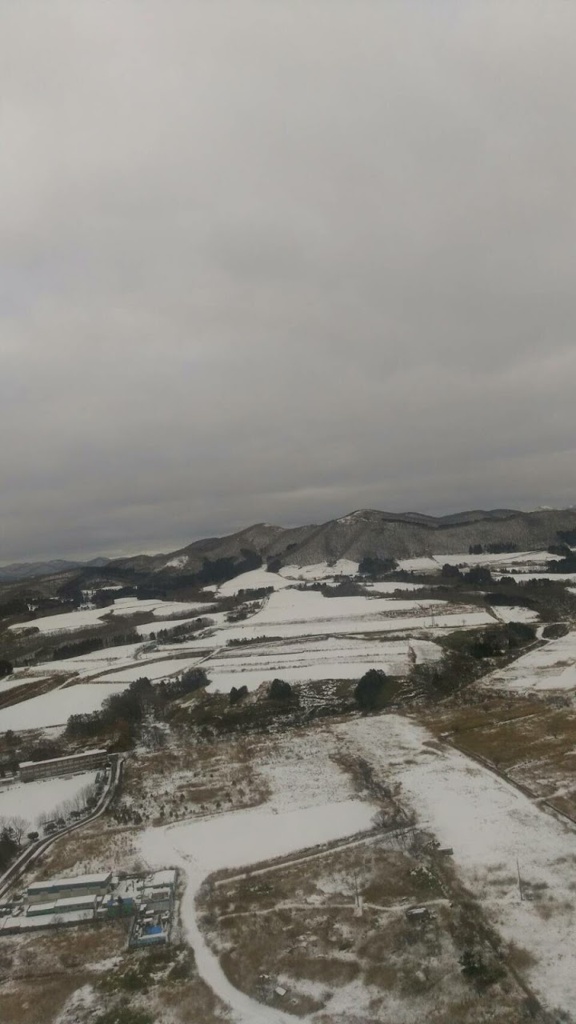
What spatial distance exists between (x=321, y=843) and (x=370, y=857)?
2830mm

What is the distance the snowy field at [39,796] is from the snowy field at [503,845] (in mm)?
19738

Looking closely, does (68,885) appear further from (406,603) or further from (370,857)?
(406,603)

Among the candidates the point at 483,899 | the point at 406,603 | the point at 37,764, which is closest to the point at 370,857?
the point at 483,899

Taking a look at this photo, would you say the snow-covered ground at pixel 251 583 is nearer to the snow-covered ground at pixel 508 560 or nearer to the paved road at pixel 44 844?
the snow-covered ground at pixel 508 560

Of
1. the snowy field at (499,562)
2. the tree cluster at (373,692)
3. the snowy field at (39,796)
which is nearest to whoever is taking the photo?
the snowy field at (39,796)

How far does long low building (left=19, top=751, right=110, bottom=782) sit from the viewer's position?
4141cm

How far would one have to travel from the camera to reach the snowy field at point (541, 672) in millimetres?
53562

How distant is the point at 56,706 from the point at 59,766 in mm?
21329

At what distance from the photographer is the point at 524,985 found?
17.9 metres

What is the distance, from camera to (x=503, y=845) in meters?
26.2

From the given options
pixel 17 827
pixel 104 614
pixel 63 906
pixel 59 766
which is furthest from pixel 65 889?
pixel 104 614

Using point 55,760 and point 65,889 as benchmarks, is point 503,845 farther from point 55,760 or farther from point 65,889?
point 55,760

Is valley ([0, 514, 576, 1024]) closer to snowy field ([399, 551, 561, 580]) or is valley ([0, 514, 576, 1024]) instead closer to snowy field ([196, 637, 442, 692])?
snowy field ([196, 637, 442, 692])

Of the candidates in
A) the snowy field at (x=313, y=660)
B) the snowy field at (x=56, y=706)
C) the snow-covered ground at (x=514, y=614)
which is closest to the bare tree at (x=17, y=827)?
the snowy field at (x=56, y=706)
